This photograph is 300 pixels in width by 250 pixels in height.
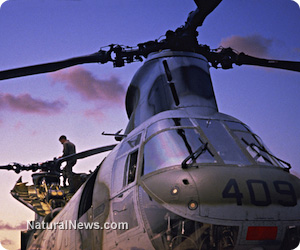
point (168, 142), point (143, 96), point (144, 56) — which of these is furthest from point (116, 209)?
point (144, 56)

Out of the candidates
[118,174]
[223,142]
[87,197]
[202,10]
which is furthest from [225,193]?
[202,10]

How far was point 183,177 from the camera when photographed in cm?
476

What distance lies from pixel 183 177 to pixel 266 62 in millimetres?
3695

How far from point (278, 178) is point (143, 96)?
9.02 feet

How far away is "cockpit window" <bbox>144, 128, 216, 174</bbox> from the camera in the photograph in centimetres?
511

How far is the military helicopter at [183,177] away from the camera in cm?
455

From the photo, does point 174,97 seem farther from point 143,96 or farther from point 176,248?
point 176,248

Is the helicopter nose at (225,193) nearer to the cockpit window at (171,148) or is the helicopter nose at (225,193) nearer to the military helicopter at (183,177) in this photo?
the military helicopter at (183,177)

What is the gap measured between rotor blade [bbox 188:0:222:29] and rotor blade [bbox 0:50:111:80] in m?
1.61

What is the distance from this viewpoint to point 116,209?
5270 millimetres

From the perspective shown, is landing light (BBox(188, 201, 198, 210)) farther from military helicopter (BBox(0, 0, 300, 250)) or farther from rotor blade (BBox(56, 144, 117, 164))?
rotor blade (BBox(56, 144, 117, 164))

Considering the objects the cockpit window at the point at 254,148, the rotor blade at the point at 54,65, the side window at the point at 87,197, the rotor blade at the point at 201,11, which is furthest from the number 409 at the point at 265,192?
the rotor blade at the point at 54,65

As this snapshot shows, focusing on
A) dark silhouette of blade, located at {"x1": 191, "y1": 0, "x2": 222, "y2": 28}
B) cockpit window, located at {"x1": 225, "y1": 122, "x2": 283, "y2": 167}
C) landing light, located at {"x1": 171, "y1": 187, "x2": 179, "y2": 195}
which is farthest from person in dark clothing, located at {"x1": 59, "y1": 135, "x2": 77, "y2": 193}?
landing light, located at {"x1": 171, "y1": 187, "x2": 179, "y2": 195}

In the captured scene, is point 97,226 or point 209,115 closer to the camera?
point 97,226
